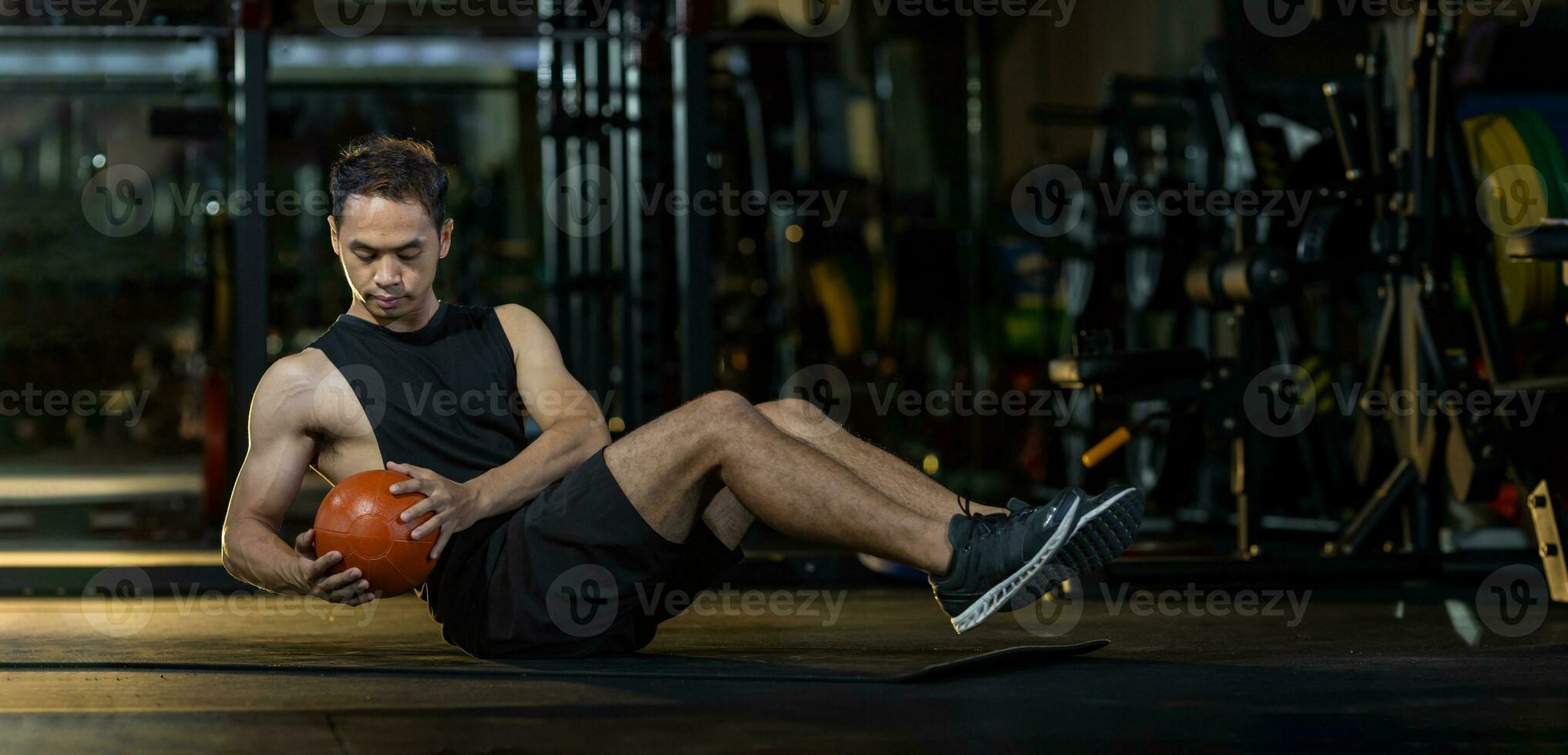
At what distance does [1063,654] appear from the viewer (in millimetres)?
2854

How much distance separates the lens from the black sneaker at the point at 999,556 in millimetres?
2486

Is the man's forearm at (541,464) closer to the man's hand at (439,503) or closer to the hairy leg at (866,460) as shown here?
the man's hand at (439,503)
